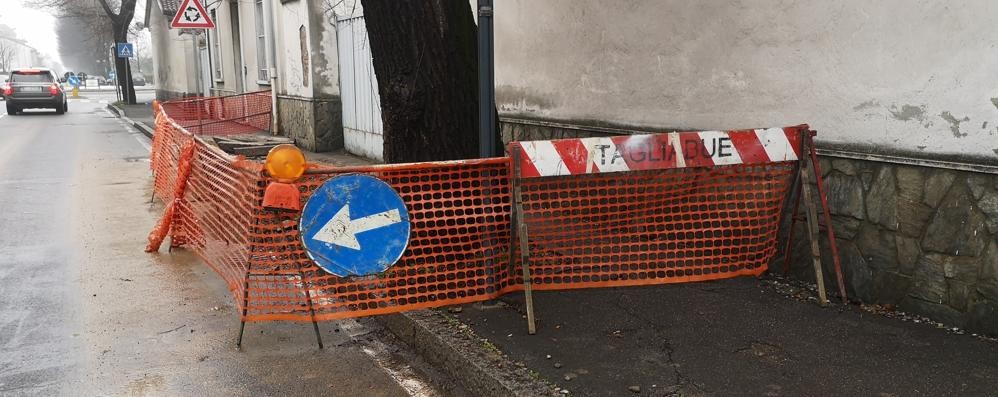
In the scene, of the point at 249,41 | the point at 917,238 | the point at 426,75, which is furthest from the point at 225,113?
the point at 917,238

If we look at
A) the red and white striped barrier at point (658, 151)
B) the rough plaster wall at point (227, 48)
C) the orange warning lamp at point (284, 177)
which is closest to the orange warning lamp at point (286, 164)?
the orange warning lamp at point (284, 177)

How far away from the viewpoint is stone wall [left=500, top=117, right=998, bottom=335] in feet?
13.5

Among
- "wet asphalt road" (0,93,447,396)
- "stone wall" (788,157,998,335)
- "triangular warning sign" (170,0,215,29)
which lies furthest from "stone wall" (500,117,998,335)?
"triangular warning sign" (170,0,215,29)

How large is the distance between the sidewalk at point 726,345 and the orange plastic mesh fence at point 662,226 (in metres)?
0.18

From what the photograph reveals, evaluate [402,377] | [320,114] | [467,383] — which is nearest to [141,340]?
[402,377]

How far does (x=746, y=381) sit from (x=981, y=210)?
5.25 feet

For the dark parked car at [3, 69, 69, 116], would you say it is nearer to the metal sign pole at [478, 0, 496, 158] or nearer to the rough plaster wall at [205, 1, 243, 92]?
the rough plaster wall at [205, 1, 243, 92]

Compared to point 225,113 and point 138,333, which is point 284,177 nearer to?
point 138,333

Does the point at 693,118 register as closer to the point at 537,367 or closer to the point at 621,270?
the point at 621,270

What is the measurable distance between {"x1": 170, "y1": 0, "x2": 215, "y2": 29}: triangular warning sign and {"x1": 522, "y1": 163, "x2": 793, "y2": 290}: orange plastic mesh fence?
11683 mm

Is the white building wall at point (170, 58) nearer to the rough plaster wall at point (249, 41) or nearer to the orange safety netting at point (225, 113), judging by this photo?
the rough plaster wall at point (249, 41)

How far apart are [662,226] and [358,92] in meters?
8.83

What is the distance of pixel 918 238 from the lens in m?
4.43

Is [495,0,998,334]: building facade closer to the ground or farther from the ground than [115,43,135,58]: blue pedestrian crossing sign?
closer to the ground
